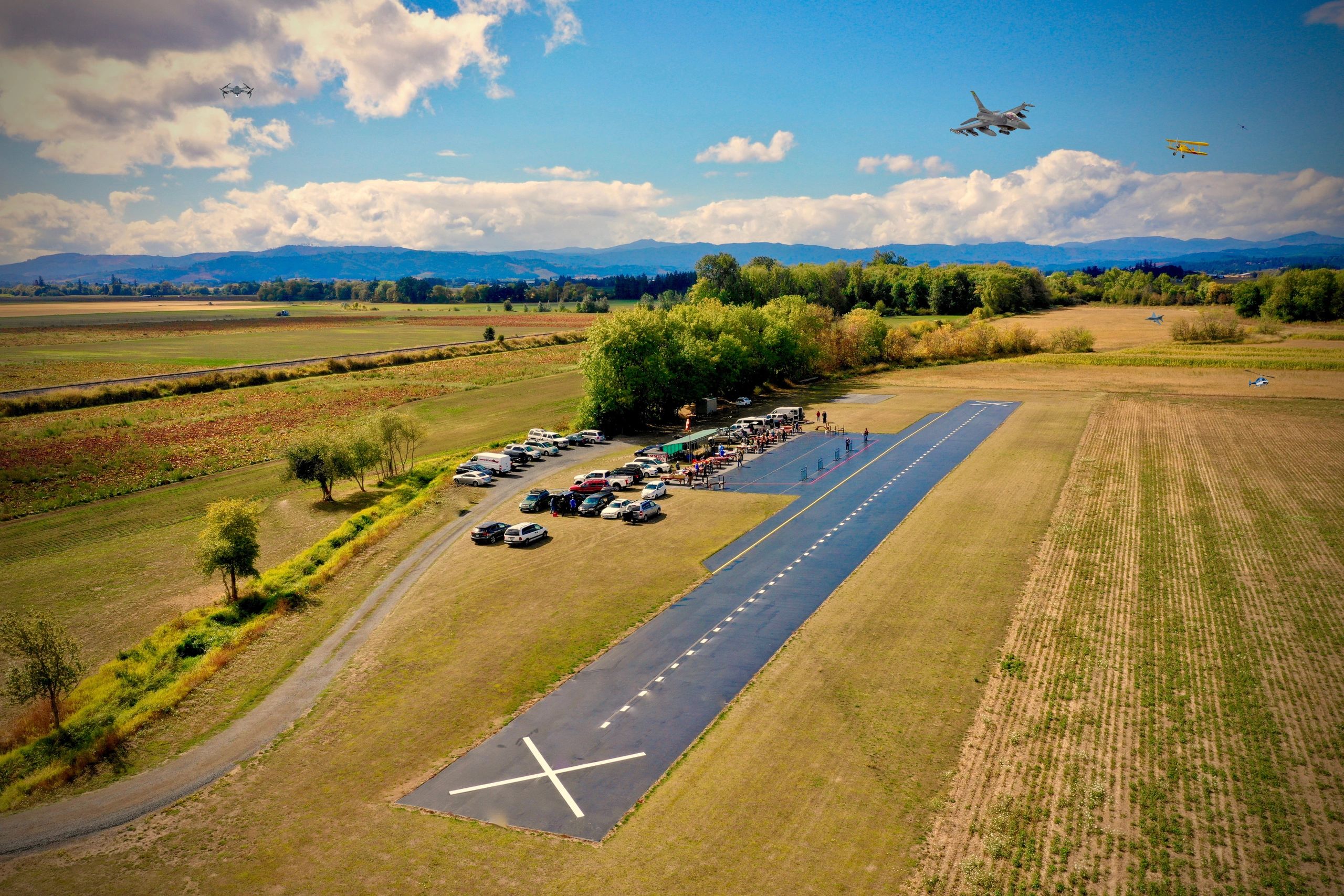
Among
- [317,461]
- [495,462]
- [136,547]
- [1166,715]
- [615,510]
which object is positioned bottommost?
[1166,715]

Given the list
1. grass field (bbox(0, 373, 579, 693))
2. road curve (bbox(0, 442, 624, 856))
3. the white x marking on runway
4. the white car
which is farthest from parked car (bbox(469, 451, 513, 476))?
the white x marking on runway

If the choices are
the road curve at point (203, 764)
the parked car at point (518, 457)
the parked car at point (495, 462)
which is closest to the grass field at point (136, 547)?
the parked car at point (495, 462)

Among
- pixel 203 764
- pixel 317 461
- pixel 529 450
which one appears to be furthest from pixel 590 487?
pixel 203 764

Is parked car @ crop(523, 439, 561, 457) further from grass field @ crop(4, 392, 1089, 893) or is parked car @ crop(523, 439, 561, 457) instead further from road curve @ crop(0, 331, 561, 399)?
road curve @ crop(0, 331, 561, 399)

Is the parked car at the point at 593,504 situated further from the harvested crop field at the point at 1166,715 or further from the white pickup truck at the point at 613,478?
the harvested crop field at the point at 1166,715

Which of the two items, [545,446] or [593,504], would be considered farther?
[545,446]

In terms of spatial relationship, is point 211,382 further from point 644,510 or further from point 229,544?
point 644,510
